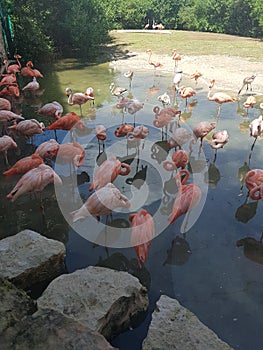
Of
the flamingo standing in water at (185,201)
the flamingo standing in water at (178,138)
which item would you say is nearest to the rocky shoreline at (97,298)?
the flamingo standing in water at (185,201)

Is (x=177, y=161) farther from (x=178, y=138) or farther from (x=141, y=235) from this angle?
(x=141, y=235)

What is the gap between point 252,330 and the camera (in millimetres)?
2434

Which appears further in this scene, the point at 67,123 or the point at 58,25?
the point at 58,25

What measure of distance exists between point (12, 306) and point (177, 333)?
4.20 ft

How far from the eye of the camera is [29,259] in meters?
2.73

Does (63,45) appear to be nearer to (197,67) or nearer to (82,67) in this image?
(82,67)

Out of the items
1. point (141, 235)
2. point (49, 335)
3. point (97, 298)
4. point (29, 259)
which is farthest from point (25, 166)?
point (49, 335)

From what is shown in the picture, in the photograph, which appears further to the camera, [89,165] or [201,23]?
[201,23]

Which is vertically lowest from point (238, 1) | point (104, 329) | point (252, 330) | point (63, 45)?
point (252, 330)

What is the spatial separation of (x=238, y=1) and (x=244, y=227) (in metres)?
20.6

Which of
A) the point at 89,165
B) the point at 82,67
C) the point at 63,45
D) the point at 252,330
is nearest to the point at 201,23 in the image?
the point at 63,45

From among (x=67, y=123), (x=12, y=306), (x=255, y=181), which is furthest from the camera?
(x=67, y=123)

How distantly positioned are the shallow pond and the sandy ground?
3355 millimetres

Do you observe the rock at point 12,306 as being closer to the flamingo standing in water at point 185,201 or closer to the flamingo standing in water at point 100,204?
the flamingo standing in water at point 100,204
